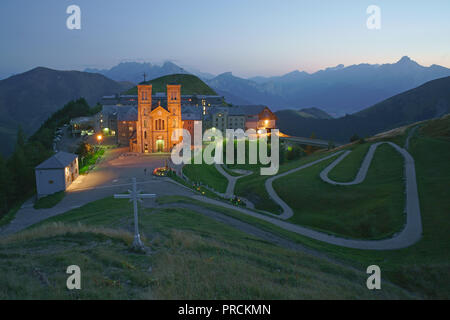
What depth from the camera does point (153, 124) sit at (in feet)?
264

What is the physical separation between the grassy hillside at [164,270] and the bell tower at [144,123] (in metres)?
59.4

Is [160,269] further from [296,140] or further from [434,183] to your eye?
[296,140]

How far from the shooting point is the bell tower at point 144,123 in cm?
Result: 7969

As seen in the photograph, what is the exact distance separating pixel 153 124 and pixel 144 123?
7.51ft

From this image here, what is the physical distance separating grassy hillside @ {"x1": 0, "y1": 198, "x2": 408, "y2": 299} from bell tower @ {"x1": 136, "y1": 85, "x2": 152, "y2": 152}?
195 ft

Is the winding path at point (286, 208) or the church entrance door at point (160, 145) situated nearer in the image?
the winding path at point (286, 208)

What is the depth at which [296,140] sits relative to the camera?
11238 cm

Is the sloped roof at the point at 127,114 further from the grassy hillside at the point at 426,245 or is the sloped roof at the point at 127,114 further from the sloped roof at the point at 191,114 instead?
the grassy hillside at the point at 426,245

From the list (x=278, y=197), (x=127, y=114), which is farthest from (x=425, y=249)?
(x=127, y=114)

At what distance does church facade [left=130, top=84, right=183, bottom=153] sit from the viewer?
262ft

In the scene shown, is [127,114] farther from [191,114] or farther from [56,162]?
[56,162]

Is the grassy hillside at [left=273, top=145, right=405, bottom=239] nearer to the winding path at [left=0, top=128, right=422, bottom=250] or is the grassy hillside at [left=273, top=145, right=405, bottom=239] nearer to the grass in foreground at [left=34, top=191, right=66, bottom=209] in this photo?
the winding path at [left=0, top=128, right=422, bottom=250]

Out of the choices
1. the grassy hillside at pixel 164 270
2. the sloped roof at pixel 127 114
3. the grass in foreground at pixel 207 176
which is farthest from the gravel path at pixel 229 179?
the sloped roof at pixel 127 114
